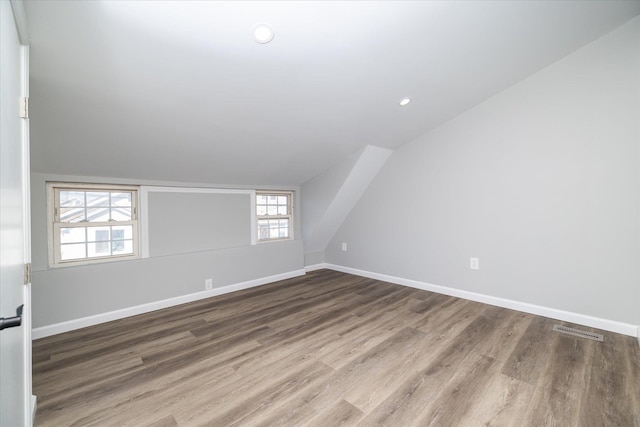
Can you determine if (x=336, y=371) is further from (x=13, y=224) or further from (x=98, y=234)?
(x=98, y=234)

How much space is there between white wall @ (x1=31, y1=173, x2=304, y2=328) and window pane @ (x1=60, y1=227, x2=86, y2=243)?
0.51 ft

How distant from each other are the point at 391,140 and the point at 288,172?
1505 mm

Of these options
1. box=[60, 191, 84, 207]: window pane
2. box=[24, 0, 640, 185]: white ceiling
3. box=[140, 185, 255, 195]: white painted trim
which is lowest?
box=[60, 191, 84, 207]: window pane

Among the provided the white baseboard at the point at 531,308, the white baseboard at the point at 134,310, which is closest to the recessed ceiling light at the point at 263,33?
the white baseboard at the point at 134,310

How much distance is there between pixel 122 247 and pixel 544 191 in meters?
4.65

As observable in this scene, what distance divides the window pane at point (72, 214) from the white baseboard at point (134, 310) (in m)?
1.00

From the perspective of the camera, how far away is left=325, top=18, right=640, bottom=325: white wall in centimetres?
255

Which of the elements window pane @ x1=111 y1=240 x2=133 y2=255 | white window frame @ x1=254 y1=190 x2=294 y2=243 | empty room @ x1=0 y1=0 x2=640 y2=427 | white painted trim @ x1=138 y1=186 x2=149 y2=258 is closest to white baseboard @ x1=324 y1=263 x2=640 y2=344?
empty room @ x1=0 y1=0 x2=640 y2=427

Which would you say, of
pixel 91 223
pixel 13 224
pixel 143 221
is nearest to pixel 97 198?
Result: pixel 91 223

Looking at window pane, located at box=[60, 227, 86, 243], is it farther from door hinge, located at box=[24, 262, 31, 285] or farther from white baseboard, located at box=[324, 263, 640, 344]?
white baseboard, located at box=[324, 263, 640, 344]

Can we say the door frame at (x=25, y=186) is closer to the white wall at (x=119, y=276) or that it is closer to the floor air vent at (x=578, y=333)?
the white wall at (x=119, y=276)

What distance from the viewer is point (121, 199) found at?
10.5ft

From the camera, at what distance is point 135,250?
10.6 ft

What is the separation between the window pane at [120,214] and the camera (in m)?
3.13
